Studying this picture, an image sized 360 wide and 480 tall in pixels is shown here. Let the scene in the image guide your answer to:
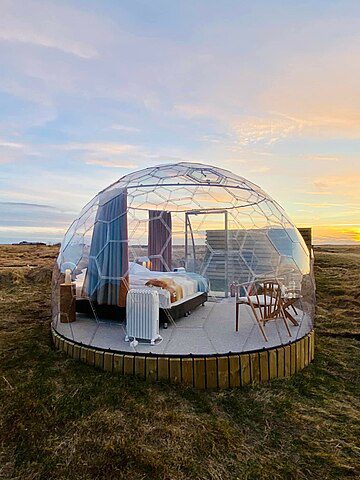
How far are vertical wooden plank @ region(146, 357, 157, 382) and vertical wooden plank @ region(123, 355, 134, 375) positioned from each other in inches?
7.3

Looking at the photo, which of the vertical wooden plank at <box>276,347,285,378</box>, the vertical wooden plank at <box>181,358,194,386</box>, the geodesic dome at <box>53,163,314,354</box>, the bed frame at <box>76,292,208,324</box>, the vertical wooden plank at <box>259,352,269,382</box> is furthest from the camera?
the geodesic dome at <box>53,163,314,354</box>

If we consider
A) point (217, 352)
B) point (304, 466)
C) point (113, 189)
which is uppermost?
point (113, 189)

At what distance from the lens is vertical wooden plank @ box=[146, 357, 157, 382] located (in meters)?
3.97

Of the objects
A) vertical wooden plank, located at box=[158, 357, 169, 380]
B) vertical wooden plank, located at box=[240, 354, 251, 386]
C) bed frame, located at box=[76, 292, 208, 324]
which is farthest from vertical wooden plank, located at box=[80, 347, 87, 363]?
vertical wooden plank, located at box=[240, 354, 251, 386]

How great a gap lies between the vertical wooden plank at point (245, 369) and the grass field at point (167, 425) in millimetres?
125

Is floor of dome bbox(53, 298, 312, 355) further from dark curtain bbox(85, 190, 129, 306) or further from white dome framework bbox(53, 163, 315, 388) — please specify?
dark curtain bbox(85, 190, 129, 306)

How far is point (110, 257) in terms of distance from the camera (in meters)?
5.37

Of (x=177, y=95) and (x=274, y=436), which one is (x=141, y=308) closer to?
(x=274, y=436)

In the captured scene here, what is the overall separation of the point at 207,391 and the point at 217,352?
0.44 metres

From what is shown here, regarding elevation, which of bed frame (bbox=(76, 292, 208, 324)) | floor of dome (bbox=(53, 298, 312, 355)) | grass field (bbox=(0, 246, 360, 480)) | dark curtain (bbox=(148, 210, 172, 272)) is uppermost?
dark curtain (bbox=(148, 210, 172, 272))

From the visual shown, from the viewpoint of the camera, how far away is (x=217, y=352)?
410 cm

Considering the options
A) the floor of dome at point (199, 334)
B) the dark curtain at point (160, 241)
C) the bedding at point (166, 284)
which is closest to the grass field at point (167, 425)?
the floor of dome at point (199, 334)

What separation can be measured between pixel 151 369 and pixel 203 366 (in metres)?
0.58

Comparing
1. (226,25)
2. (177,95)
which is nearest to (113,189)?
(177,95)
